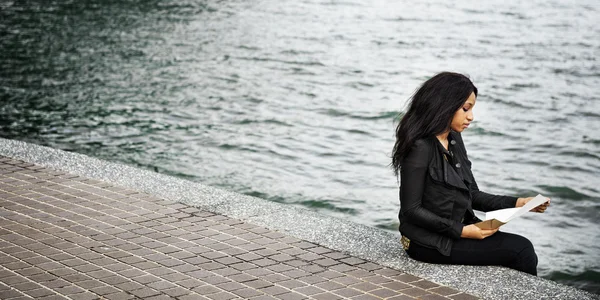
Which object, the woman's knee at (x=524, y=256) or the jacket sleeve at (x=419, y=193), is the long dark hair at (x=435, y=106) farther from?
the woman's knee at (x=524, y=256)

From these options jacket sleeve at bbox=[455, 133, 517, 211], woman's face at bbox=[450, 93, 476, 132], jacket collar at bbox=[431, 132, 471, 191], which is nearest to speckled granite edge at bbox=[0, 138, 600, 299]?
jacket sleeve at bbox=[455, 133, 517, 211]

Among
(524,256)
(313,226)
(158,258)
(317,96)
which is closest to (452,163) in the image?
(524,256)

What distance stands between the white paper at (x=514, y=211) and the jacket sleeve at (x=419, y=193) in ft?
0.82

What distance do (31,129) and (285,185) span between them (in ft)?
15.3

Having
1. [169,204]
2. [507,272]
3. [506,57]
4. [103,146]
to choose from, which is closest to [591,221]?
[507,272]

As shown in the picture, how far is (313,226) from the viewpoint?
6820 mm

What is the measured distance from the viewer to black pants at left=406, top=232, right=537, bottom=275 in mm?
5762

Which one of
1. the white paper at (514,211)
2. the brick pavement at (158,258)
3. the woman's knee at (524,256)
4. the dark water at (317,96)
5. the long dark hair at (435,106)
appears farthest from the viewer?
the dark water at (317,96)

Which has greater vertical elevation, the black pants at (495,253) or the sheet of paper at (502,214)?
the sheet of paper at (502,214)

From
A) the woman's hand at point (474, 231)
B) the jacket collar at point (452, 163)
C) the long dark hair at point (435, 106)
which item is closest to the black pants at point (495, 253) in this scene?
the woman's hand at point (474, 231)

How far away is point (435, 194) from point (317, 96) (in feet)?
33.9

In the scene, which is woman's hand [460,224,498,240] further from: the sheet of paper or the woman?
the sheet of paper

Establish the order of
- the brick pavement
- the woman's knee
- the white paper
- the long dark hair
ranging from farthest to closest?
the woman's knee, the long dark hair, the brick pavement, the white paper

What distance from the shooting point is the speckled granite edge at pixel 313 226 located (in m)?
5.58
